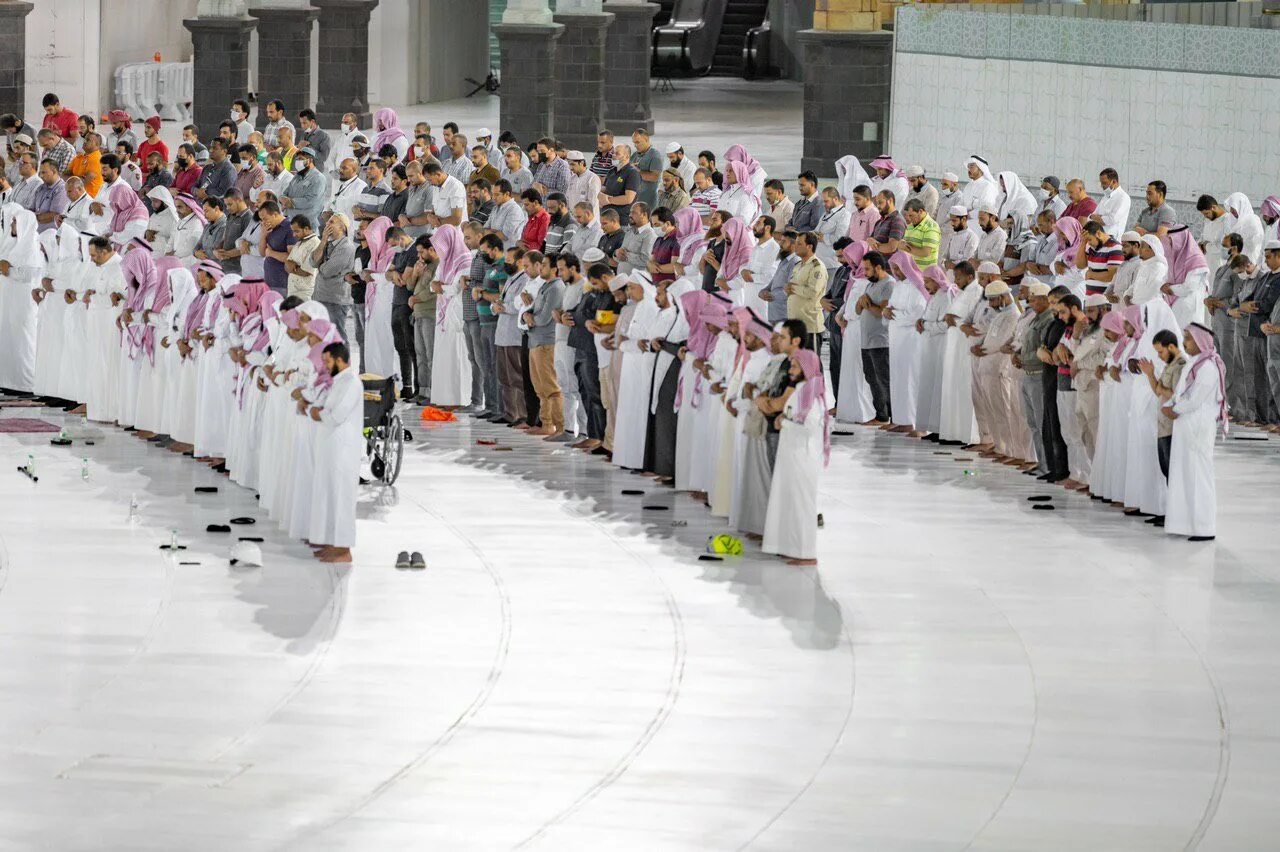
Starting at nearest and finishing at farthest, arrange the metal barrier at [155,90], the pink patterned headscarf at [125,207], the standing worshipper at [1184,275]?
the standing worshipper at [1184,275] < the pink patterned headscarf at [125,207] < the metal barrier at [155,90]

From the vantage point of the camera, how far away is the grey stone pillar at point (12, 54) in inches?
1316

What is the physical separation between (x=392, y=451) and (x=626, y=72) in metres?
20.7

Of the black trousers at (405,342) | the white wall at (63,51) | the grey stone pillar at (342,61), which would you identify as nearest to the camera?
the black trousers at (405,342)

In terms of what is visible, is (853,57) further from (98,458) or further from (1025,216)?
(98,458)

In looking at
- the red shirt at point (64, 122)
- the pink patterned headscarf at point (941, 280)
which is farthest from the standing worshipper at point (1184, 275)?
the red shirt at point (64, 122)

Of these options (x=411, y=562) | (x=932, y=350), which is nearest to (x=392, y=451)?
(x=411, y=562)

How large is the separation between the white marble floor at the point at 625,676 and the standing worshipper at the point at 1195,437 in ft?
0.79

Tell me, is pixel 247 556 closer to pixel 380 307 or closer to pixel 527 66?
pixel 380 307

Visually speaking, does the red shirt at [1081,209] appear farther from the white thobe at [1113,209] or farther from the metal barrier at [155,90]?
the metal barrier at [155,90]

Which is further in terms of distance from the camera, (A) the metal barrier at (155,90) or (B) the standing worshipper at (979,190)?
(A) the metal barrier at (155,90)

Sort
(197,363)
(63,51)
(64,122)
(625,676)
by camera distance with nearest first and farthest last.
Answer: (625,676) < (197,363) < (64,122) < (63,51)

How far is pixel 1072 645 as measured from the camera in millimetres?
12359

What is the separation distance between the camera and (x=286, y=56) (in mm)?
35625

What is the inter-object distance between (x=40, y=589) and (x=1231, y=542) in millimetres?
7640
